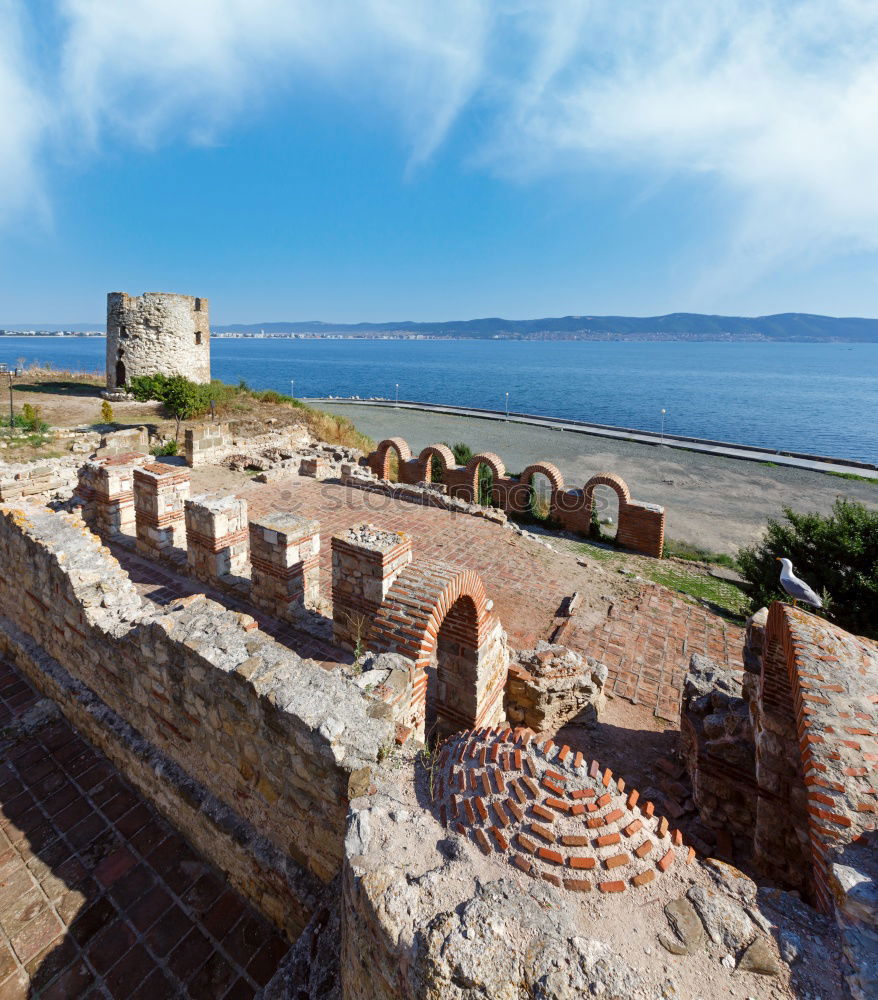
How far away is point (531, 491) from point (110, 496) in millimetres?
11133

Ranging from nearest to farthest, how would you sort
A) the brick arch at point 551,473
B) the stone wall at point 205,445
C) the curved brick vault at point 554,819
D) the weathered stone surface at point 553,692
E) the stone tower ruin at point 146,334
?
the curved brick vault at point 554,819 < the weathered stone surface at point 553,692 < the brick arch at point 551,473 < the stone wall at point 205,445 < the stone tower ruin at point 146,334

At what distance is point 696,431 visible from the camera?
159ft

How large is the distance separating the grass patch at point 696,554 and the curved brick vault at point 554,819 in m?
12.2

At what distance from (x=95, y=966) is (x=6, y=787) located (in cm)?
190

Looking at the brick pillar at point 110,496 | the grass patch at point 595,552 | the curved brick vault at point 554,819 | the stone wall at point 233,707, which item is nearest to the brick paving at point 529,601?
the brick pillar at point 110,496

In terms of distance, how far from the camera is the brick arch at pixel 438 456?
16750 mm

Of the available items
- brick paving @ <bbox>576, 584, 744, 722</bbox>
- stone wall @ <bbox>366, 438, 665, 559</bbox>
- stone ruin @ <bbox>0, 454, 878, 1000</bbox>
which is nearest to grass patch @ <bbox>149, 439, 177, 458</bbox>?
stone wall @ <bbox>366, 438, 665, 559</bbox>

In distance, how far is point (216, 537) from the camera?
22.0 ft

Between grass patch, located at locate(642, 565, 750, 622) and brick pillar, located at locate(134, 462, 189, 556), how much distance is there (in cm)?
930

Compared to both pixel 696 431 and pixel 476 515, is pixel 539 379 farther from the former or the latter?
pixel 476 515

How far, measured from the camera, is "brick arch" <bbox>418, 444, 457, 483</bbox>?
16.8m

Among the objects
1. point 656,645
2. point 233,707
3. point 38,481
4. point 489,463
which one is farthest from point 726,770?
point 38,481

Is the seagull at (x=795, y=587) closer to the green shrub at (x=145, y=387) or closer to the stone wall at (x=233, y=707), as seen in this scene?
the stone wall at (x=233, y=707)

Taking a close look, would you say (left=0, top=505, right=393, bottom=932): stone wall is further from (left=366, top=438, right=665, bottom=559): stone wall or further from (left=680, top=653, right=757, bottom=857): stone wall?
(left=366, top=438, right=665, bottom=559): stone wall
